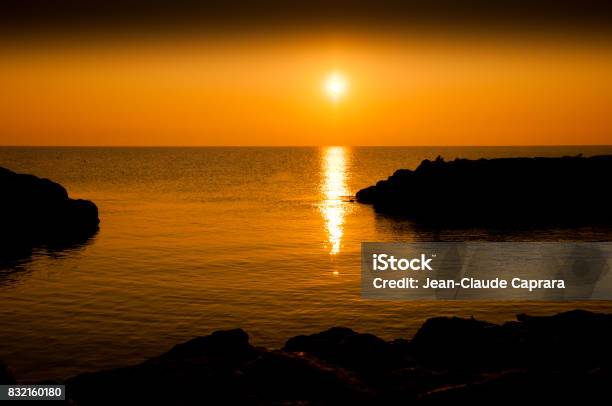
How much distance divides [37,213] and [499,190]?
68047 millimetres

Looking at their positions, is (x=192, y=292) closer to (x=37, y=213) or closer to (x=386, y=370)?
(x=386, y=370)

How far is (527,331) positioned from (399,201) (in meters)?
84.1

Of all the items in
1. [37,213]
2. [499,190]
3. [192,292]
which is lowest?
[192,292]

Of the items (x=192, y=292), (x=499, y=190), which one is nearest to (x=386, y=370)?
(x=192, y=292)

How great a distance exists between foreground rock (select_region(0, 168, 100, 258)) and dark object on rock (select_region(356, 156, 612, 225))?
150 feet

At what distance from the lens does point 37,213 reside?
69.4m

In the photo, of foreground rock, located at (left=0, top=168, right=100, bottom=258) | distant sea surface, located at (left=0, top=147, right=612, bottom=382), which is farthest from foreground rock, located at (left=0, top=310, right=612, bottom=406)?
foreground rock, located at (left=0, top=168, right=100, bottom=258)

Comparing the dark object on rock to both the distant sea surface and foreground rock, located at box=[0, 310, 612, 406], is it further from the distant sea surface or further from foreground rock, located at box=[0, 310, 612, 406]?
foreground rock, located at box=[0, 310, 612, 406]

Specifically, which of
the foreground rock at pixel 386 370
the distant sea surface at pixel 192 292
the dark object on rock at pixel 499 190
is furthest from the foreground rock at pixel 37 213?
the foreground rock at pixel 386 370

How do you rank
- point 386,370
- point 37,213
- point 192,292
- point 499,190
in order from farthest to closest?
point 499,190 → point 37,213 → point 192,292 → point 386,370

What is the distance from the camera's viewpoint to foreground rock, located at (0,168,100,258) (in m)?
67.8

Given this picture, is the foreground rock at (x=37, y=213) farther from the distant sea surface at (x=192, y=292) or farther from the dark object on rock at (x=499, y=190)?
the dark object on rock at (x=499, y=190)

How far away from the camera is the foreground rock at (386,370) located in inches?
555

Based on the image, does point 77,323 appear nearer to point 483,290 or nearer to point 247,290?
point 247,290
